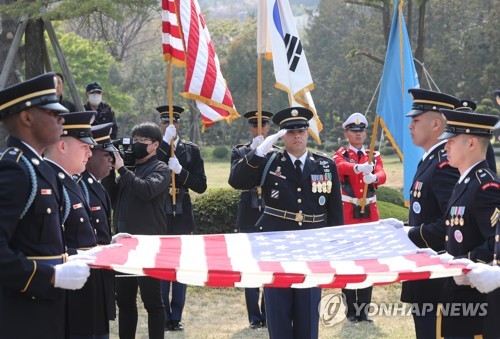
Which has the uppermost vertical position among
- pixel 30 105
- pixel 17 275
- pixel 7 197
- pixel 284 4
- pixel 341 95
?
pixel 284 4

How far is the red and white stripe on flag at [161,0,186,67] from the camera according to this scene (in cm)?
973

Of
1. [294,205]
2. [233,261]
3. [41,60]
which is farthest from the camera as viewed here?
[41,60]

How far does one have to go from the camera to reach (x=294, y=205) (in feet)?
24.1

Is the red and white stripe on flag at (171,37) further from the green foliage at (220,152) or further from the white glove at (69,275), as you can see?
the green foliage at (220,152)

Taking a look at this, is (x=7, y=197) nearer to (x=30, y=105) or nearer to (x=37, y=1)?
(x=30, y=105)

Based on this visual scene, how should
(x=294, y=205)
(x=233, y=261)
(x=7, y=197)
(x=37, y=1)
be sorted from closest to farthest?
(x=7, y=197) < (x=233, y=261) < (x=294, y=205) < (x=37, y=1)

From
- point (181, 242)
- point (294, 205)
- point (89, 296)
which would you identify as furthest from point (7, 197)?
point (294, 205)

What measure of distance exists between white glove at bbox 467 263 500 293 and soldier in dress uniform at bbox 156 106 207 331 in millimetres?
5062

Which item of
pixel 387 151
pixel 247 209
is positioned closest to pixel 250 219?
pixel 247 209

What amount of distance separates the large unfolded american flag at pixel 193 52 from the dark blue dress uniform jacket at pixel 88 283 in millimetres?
3902

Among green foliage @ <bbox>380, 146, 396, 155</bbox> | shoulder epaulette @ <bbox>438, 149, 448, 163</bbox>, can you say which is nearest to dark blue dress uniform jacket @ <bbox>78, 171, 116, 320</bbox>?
shoulder epaulette @ <bbox>438, 149, 448, 163</bbox>

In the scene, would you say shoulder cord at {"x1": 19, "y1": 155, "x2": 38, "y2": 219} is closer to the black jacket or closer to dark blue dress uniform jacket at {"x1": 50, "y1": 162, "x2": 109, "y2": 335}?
dark blue dress uniform jacket at {"x1": 50, "y1": 162, "x2": 109, "y2": 335}

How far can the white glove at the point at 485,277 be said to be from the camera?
4730mm

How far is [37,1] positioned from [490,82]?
3887 centimetres
